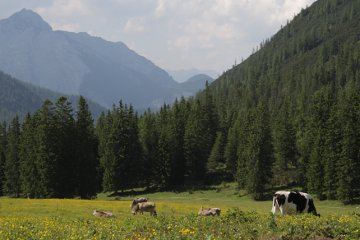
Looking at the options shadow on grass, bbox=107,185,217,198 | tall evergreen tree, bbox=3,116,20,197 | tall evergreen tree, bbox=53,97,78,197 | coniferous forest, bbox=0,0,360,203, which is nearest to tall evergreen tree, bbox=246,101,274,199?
coniferous forest, bbox=0,0,360,203

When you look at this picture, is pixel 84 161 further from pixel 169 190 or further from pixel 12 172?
pixel 12 172

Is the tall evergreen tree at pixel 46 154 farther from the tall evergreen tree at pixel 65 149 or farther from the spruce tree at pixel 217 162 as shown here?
the spruce tree at pixel 217 162

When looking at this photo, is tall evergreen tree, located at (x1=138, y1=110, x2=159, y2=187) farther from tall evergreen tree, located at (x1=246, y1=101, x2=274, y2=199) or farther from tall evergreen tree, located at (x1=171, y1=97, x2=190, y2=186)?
tall evergreen tree, located at (x1=246, y1=101, x2=274, y2=199)

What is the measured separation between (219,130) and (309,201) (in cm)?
9620

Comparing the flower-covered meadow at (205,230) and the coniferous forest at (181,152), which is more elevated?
the coniferous forest at (181,152)

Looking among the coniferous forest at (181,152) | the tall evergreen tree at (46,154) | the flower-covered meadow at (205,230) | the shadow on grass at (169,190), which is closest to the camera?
the flower-covered meadow at (205,230)

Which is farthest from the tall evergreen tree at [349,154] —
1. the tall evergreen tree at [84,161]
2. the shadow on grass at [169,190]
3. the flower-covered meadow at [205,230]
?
the flower-covered meadow at [205,230]

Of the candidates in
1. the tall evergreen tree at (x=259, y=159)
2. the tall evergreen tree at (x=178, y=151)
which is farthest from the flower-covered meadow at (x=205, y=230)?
the tall evergreen tree at (x=178, y=151)

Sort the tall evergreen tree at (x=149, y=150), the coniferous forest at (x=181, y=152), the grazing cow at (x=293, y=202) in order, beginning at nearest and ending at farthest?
the grazing cow at (x=293, y=202) → the coniferous forest at (x=181, y=152) → the tall evergreen tree at (x=149, y=150)

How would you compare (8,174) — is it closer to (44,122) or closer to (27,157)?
(27,157)

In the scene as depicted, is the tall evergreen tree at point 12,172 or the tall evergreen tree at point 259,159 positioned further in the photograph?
the tall evergreen tree at point 12,172

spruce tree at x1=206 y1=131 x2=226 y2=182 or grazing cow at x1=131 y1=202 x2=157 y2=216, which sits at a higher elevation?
spruce tree at x1=206 y1=131 x2=226 y2=182

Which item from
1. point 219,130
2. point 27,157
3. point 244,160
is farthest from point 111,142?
point 219,130

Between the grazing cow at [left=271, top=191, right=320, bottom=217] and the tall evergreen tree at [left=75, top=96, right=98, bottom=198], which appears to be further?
the tall evergreen tree at [left=75, top=96, right=98, bottom=198]
